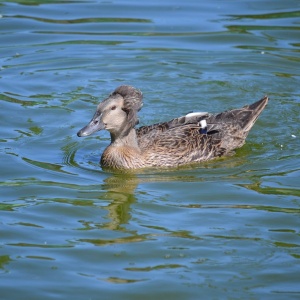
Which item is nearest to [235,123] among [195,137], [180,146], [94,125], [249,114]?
[249,114]

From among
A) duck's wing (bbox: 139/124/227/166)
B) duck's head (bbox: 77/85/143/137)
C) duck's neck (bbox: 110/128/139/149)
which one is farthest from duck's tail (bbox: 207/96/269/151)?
duck's head (bbox: 77/85/143/137)

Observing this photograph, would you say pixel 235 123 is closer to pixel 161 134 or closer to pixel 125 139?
pixel 161 134

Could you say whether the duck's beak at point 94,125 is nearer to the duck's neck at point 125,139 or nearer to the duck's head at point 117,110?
the duck's head at point 117,110

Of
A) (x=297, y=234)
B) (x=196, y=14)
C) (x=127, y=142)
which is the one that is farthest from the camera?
(x=196, y=14)

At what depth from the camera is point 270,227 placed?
976 cm

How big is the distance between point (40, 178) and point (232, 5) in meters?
8.51

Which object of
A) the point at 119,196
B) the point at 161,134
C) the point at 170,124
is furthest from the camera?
the point at 170,124

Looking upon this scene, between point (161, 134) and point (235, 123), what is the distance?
109cm

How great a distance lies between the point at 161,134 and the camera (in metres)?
12.3

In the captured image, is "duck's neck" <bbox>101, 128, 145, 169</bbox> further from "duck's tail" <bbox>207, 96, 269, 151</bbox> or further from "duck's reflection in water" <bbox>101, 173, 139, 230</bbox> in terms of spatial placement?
"duck's tail" <bbox>207, 96, 269, 151</bbox>

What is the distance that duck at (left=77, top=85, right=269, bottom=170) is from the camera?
11.6 m

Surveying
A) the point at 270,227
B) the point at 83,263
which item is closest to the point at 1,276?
the point at 83,263

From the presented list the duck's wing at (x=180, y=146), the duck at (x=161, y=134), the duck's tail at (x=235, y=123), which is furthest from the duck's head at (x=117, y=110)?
the duck's tail at (x=235, y=123)

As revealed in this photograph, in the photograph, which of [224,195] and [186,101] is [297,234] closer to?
[224,195]
